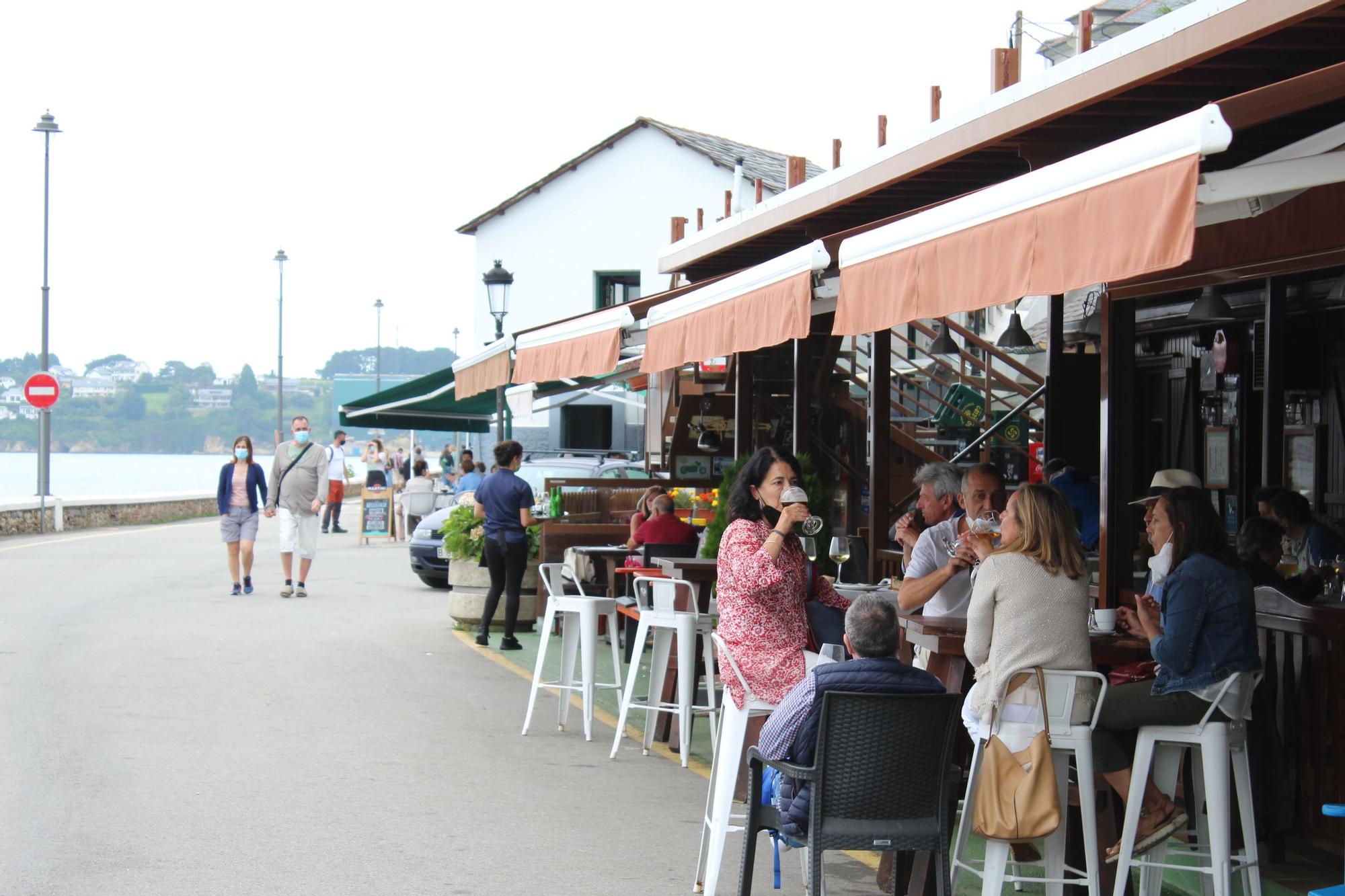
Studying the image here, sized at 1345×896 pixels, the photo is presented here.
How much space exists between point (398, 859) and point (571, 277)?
30.6m

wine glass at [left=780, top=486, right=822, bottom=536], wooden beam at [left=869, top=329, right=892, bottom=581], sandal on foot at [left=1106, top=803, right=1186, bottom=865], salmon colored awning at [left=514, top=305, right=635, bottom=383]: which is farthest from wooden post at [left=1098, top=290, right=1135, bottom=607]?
salmon colored awning at [left=514, top=305, right=635, bottom=383]

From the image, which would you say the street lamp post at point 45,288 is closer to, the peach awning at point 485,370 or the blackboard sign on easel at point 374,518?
the blackboard sign on easel at point 374,518

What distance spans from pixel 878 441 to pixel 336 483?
20825 millimetres

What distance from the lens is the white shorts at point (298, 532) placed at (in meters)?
17.0

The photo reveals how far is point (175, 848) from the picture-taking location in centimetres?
633

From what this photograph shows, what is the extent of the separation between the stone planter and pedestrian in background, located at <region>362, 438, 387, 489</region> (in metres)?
15.4

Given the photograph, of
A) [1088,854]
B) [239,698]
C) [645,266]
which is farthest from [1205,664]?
[645,266]

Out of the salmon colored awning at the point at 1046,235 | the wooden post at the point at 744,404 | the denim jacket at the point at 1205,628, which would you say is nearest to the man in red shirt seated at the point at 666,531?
the wooden post at the point at 744,404

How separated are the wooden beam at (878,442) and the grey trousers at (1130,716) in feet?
16.1

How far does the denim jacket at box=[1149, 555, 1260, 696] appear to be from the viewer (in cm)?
531

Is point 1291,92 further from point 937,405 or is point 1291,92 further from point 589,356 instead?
point 937,405

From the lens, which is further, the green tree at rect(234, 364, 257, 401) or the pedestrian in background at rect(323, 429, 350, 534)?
the green tree at rect(234, 364, 257, 401)

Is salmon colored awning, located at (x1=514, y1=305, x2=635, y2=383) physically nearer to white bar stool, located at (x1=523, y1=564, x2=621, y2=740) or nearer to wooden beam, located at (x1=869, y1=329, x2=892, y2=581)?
white bar stool, located at (x1=523, y1=564, x2=621, y2=740)

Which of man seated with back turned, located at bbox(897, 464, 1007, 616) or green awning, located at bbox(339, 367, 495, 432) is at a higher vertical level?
green awning, located at bbox(339, 367, 495, 432)
